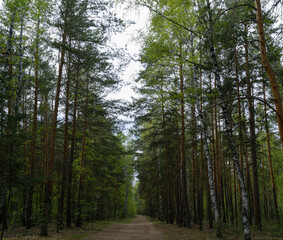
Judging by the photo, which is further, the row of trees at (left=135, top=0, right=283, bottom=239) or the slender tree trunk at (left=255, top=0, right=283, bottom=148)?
the row of trees at (left=135, top=0, right=283, bottom=239)

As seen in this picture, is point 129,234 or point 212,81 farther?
point 212,81

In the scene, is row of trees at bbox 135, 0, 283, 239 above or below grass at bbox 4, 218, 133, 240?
above

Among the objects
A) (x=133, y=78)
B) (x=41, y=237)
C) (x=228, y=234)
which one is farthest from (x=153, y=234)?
(x=133, y=78)

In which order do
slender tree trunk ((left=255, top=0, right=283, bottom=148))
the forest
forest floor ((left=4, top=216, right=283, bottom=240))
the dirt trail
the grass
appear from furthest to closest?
the dirt trail → forest floor ((left=4, top=216, right=283, bottom=240)) → the grass → the forest → slender tree trunk ((left=255, top=0, right=283, bottom=148))

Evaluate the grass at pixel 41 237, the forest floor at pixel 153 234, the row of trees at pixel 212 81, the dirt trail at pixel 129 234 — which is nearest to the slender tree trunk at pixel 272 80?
the row of trees at pixel 212 81

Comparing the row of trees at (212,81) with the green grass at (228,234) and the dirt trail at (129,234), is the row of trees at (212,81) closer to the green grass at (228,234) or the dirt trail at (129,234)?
the green grass at (228,234)

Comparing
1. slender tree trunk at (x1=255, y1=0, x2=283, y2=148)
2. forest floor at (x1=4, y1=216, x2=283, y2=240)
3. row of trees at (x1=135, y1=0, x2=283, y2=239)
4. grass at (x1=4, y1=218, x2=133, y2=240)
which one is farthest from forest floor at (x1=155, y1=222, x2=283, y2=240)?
slender tree trunk at (x1=255, y1=0, x2=283, y2=148)

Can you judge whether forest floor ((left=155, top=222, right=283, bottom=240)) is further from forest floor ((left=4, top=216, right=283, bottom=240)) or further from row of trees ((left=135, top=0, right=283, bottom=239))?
row of trees ((left=135, top=0, right=283, bottom=239))

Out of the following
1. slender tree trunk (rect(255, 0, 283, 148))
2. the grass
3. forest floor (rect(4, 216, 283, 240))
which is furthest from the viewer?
forest floor (rect(4, 216, 283, 240))

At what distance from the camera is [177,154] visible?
1812 centimetres

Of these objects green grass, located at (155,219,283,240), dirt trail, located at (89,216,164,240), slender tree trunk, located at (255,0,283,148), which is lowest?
dirt trail, located at (89,216,164,240)

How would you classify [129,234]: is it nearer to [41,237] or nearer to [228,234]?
[41,237]

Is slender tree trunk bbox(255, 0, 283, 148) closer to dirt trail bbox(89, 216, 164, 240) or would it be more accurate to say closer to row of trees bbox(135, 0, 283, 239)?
row of trees bbox(135, 0, 283, 239)

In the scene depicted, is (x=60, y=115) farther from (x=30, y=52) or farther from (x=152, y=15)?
(x=152, y=15)
